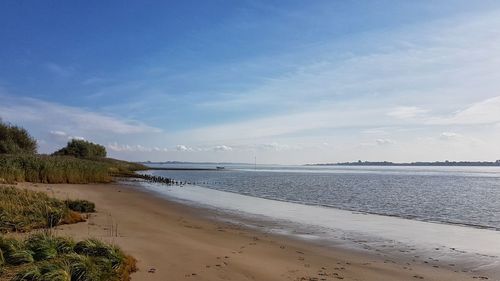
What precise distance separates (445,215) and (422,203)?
21.5 feet

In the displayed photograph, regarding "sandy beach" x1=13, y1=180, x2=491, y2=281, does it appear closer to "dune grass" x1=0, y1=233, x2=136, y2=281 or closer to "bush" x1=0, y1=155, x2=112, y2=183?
"dune grass" x1=0, y1=233, x2=136, y2=281

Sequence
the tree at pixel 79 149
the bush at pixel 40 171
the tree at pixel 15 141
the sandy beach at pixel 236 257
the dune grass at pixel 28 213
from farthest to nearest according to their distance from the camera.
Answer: the tree at pixel 79 149
the tree at pixel 15 141
the bush at pixel 40 171
the dune grass at pixel 28 213
the sandy beach at pixel 236 257

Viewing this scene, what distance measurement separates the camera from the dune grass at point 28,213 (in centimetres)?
1109

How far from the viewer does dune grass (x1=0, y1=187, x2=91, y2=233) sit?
11.1 m

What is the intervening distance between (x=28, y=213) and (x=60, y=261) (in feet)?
20.2

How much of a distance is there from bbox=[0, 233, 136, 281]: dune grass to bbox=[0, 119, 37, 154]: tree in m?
46.9

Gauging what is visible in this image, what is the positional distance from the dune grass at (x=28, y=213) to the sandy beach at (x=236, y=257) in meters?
0.53

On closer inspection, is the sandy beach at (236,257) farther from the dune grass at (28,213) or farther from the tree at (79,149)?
the tree at (79,149)

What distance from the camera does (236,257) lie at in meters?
10.3

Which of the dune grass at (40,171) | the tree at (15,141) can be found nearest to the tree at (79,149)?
the tree at (15,141)

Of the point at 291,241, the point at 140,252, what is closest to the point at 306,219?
the point at 291,241

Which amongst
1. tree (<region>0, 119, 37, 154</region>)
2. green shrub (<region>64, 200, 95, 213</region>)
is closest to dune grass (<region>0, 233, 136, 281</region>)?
green shrub (<region>64, 200, 95, 213</region>)

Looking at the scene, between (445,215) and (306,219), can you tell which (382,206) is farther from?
(306,219)

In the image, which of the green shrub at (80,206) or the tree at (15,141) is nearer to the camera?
the green shrub at (80,206)
